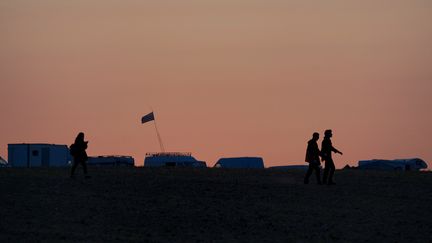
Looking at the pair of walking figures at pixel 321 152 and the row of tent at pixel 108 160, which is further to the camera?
the row of tent at pixel 108 160

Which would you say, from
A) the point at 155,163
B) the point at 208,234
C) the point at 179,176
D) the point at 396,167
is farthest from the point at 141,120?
the point at 208,234

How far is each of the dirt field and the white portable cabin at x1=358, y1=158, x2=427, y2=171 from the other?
2085cm

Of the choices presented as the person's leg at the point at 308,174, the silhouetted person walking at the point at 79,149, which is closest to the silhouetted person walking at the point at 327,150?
the person's leg at the point at 308,174

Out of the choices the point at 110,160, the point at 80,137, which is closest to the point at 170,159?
the point at 110,160

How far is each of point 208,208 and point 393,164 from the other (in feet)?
111

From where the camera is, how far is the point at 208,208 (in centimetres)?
4234

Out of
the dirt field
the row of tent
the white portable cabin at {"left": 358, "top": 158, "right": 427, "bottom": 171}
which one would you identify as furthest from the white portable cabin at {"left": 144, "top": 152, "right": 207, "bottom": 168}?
the dirt field

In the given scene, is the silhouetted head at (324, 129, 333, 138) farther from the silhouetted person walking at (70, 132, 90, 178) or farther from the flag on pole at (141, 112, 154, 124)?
the flag on pole at (141, 112, 154, 124)

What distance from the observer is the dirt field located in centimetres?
3797

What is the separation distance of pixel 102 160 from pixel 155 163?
3182 millimetres

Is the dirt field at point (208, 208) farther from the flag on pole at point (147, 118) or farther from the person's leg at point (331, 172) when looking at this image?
the flag on pole at point (147, 118)

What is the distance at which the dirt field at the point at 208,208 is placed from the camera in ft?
125

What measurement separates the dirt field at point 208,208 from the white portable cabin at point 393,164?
68.4ft

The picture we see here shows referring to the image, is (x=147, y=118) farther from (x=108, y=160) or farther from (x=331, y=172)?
(x=331, y=172)
